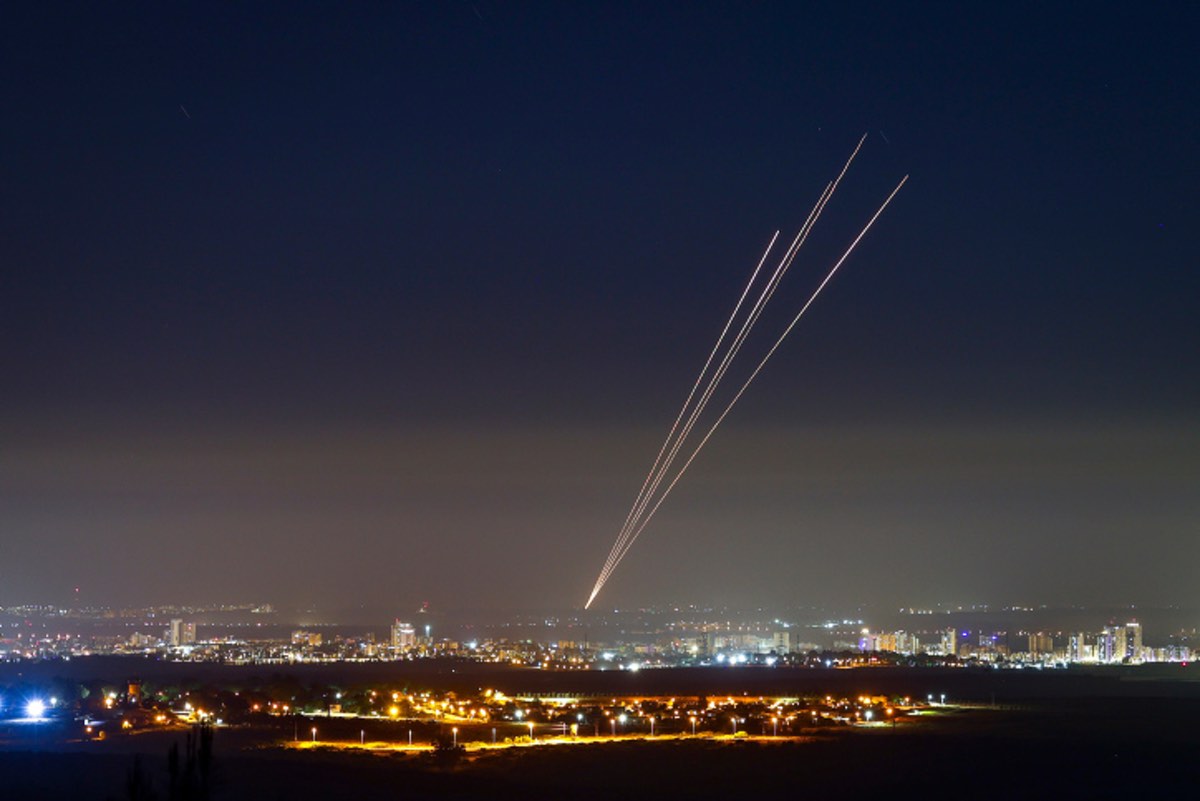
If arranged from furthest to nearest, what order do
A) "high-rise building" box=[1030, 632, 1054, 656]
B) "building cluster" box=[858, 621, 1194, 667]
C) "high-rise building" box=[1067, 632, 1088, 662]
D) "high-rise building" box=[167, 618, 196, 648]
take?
"high-rise building" box=[167, 618, 196, 648], "high-rise building" box=[1030, 632, 1054, 656], "high-rise building" box=[1067, 632, 1088, 662], "building cluster" box=[858, 621, 1194, 667]

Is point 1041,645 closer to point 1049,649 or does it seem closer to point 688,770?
point 1049,649

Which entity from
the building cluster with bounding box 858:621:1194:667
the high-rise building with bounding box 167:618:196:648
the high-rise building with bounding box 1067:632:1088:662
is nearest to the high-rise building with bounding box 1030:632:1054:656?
the building cluster with bounding box 858:621:1194:667

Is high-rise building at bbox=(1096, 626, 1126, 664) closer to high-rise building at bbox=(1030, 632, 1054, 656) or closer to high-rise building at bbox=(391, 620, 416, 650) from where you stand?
high-rise building at bbox=(1030, 632, 1054, 656)

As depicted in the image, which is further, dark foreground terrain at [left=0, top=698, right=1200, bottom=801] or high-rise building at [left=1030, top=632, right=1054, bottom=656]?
high-rise building at [left=1030, top=632, right=1054, bottom=656]

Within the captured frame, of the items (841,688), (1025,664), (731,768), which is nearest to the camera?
(731,768)

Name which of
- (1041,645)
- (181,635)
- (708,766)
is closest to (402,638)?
(181,635)

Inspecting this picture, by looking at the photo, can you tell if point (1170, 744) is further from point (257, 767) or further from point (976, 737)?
point (257, 767)

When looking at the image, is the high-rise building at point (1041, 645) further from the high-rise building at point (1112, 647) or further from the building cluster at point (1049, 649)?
the high-rise building at point (1112, 647)

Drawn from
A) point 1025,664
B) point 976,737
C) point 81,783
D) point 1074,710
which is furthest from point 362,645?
point 81,783
